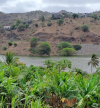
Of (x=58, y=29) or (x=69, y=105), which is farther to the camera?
(x=58, y=29)

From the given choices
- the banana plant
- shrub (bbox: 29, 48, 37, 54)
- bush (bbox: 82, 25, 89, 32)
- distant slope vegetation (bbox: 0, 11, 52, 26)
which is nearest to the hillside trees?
bush (bbox: 82, 25, 89, 32)

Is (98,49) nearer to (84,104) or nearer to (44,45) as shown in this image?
(44,45)

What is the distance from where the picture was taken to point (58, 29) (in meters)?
87.6

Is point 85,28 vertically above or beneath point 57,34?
above

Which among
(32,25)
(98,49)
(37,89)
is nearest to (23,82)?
(37,89)

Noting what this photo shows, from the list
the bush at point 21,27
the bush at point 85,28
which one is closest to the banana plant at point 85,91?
the bush at point 85,28

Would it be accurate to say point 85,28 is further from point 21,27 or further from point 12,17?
point 12,17

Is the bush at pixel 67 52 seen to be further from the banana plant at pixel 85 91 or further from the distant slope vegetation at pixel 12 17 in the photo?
the distant slope vegetation at pixel 12 17

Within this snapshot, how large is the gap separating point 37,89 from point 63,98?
3.92 feet

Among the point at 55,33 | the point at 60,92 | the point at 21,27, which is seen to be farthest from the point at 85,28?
the point at 60,92

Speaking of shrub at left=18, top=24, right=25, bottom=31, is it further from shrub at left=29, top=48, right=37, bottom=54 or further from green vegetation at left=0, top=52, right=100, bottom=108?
green vegetation at left=0, top=52, right=100, bottom=108

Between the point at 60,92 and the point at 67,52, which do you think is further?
the point at 67,52

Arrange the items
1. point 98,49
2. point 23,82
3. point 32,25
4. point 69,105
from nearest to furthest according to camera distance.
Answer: point 69,105
point 23,82
point 98,49
point 32,25

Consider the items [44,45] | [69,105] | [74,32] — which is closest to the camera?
[69,105]
